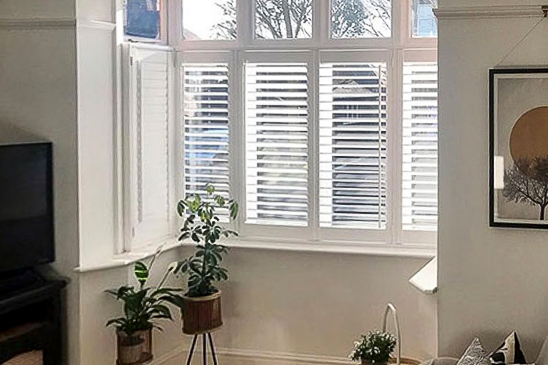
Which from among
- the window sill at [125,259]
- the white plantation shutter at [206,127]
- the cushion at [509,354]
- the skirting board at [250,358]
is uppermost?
the white plantation shutter at [206,127]

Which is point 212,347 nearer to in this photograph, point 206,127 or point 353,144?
point 206,127

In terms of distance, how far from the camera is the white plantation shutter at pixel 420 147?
4879 millimetres

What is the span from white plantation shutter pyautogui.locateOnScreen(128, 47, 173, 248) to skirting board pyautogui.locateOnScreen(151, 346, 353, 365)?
2.46 ft

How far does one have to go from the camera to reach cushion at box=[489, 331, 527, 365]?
11.5 feet

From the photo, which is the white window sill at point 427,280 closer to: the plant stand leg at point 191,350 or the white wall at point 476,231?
the white wall at point 476,231

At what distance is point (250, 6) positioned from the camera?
5.26 m

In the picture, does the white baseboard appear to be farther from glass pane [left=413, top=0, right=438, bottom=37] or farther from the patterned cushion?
glass pane [left=413, top=0, right=438, bottom=37]

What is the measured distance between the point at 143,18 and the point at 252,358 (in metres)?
2.17

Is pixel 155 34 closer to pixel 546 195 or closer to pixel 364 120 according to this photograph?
pixel 364 120

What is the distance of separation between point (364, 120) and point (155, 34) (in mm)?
1401

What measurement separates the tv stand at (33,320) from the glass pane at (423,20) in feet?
8.02

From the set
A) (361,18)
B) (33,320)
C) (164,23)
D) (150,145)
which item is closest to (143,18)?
(164,23)

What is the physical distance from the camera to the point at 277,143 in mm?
5199

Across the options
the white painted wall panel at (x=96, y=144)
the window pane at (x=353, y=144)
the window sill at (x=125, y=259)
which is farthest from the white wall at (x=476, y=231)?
the white painted wall panel at (x=96, y=144)
